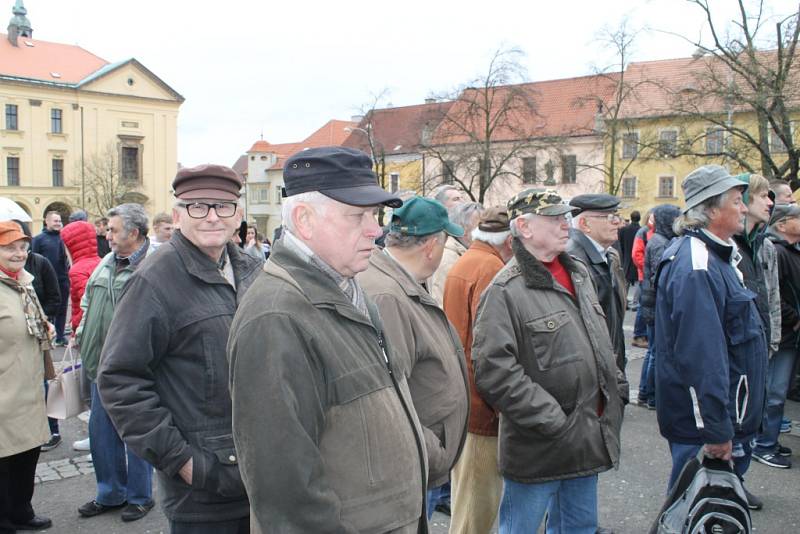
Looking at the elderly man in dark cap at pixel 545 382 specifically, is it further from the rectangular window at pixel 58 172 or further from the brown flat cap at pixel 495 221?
the rectangular window at pixel 58 172

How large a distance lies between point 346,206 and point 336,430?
0.66 metres

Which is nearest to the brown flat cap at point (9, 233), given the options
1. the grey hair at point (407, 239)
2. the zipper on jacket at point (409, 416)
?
the grey hair at point (407, 239)

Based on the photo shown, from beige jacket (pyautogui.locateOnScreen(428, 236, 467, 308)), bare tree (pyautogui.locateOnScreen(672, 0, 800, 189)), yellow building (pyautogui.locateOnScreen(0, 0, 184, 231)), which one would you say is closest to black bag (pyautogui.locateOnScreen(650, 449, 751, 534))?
beige jacket (pyautogui.locateOnScreen(428, 236, 467, 308))

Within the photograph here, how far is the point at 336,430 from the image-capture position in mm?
1862

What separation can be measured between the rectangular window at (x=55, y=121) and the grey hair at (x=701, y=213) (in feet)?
195

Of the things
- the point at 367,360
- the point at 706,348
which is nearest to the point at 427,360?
the point at 367,360

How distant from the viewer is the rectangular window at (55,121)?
54219 mm

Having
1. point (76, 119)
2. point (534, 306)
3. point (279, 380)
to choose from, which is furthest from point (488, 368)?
point (76, 119)

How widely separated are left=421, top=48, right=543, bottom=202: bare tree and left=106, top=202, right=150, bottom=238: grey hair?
108 ft

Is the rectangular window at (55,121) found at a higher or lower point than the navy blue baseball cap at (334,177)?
higher

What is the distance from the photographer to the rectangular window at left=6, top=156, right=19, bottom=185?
52562 millimetres

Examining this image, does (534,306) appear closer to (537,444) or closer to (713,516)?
(537,444)

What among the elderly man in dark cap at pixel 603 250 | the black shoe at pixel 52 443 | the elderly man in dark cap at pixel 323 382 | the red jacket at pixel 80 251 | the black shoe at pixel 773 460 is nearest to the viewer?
the elderly man in dark cap at pixel 323 382

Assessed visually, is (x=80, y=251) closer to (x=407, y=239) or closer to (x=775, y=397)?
(x=407, y=239)
